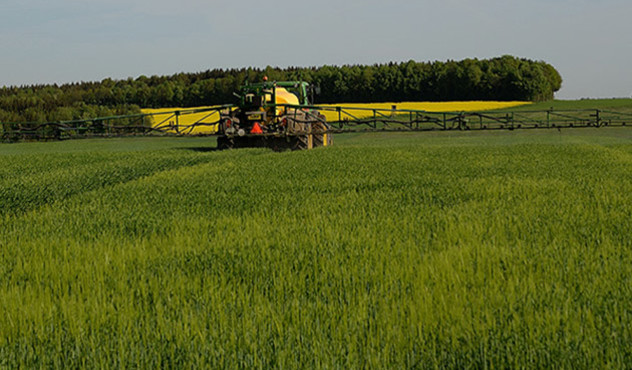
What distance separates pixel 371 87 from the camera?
99438mm

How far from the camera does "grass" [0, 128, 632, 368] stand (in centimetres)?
323

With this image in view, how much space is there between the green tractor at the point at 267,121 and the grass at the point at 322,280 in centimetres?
1357

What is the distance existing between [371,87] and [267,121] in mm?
77736

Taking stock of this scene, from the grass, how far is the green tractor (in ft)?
44.5

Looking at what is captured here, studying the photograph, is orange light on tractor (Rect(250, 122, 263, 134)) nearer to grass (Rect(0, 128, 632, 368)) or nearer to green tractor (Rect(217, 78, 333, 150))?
green tractor (Rect(217, 78, 333, 150))

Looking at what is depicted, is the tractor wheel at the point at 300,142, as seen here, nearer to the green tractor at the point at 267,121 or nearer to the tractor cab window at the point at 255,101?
the green tractor at the point at 267,121

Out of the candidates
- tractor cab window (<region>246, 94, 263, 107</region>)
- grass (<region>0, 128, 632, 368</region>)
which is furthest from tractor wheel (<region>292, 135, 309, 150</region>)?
grass (<region>0, 128, 632, 368</region>)

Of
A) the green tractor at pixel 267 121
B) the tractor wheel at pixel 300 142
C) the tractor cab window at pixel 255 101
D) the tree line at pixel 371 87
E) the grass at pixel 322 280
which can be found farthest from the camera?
the tree line at pixel 371 87

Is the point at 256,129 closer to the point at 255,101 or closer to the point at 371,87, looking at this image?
the point at 255,101

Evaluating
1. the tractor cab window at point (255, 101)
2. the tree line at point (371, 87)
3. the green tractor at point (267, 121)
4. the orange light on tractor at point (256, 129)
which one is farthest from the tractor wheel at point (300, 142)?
the tree line at point (371, 87)

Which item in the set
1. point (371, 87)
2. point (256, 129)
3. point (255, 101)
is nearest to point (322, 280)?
point (256, 129)

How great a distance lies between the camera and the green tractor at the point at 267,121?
917 inches

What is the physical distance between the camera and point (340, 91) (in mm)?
100000

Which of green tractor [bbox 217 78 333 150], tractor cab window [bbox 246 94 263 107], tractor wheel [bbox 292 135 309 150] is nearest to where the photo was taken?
green tractor [bbox 217 78 333 150]
